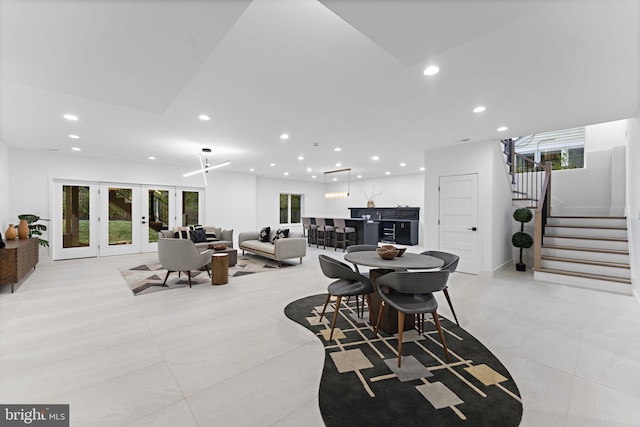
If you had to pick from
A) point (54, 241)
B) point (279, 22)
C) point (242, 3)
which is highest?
point (279, 22)

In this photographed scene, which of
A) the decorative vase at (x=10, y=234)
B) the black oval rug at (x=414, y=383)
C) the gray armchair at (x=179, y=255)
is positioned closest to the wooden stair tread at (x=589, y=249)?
the black oval rug at (x=414, y=383)

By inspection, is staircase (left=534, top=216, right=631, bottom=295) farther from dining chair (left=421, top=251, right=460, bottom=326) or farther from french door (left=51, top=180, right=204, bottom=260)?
french door (left=51, top=180, right=204, bottom=260)

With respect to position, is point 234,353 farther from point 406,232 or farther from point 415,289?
point 406,232

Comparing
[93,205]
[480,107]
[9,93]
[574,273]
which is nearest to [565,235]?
[574,273]

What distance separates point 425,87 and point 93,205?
8.44m

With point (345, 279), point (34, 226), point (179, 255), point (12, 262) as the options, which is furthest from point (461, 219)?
point (34, 226)

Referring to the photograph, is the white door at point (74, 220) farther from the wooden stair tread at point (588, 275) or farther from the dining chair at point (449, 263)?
the wooden stair tread at point (588, 275)

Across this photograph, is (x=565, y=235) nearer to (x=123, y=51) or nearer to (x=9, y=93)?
(x=123, y=51)

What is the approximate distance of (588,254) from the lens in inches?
196

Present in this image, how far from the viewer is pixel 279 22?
1931 millimetres

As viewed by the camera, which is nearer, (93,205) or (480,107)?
(480,107)

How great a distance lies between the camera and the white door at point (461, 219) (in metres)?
5.42

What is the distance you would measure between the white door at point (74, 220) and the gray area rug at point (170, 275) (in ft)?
7.64

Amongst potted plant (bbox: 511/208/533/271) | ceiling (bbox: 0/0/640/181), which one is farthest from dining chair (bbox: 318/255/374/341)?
potted plant (bbox: 511/208/533/271)
